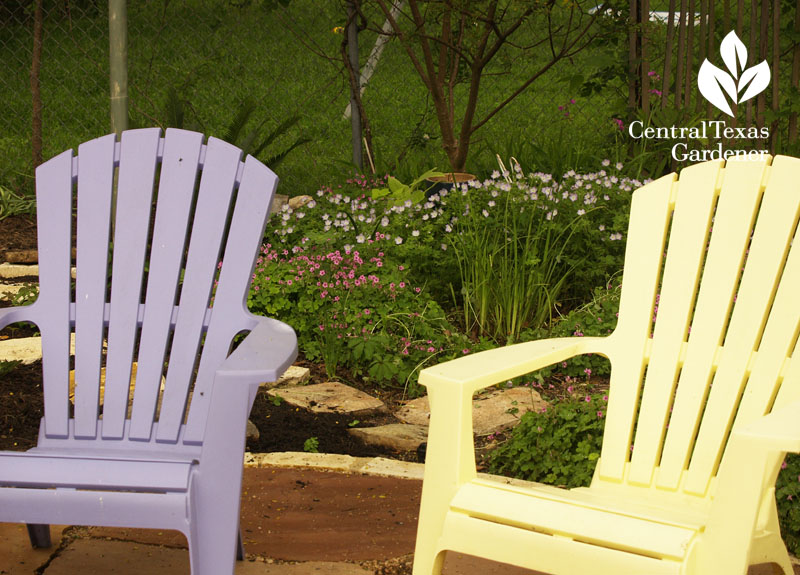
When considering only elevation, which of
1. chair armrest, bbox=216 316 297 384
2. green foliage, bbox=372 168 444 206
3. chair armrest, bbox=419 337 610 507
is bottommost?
chair armrest, bbox=419 337 610 507

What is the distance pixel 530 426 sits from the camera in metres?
2.59

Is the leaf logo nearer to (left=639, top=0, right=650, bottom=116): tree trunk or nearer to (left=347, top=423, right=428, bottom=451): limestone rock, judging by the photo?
(left=639, top=0, right=650, bottom=116): tree trunk

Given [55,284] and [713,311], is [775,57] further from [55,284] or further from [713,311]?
[55,284]

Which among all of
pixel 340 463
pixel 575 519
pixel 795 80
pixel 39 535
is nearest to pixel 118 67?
pixel 340 463

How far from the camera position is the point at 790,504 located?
2.18 metres

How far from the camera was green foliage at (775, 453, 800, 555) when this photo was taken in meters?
2.13

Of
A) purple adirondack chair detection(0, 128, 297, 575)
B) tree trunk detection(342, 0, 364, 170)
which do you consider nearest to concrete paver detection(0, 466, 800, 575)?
purple adirondack chair detection(0, 128, 297, 575)

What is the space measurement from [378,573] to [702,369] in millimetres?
907

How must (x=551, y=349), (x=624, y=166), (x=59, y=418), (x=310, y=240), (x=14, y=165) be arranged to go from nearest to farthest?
(x=551, y=349), (x=59, y=418), (x=310, y=240), (x=624, y=166), (x=14, y=165)

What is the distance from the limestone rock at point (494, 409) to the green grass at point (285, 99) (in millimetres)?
1931

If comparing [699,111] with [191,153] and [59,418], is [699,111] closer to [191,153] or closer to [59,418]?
[191,153]

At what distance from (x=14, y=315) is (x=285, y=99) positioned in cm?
686

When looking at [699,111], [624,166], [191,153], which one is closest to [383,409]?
[191,153]

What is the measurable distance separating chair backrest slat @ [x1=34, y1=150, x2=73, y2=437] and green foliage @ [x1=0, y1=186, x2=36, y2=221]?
3236 millimetres
